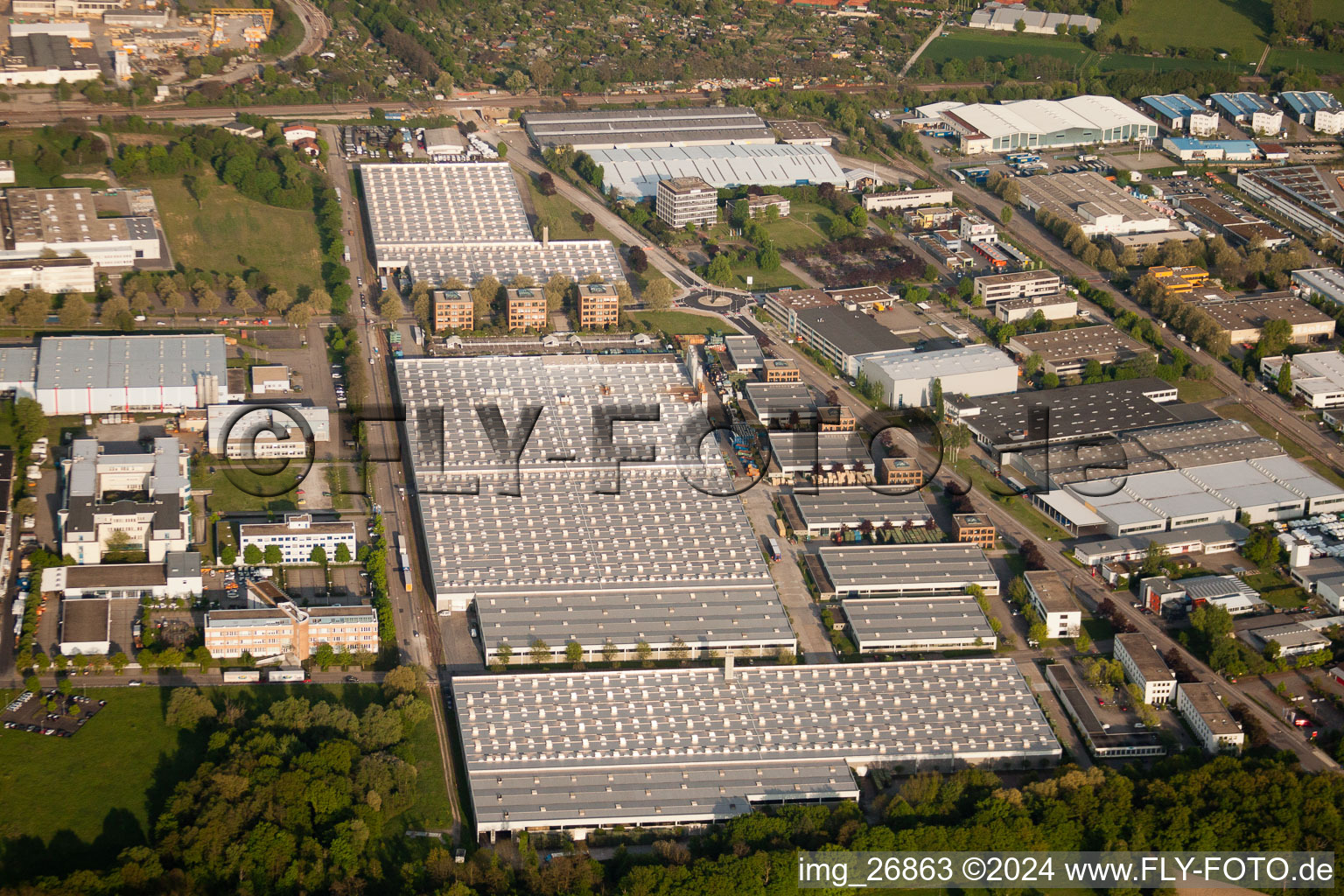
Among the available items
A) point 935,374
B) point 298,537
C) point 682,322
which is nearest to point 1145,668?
point 935,374

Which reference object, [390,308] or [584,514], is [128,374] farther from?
[584,514]

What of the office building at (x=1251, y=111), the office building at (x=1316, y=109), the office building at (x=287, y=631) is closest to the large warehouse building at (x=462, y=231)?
the office building at (x=287, y=631)

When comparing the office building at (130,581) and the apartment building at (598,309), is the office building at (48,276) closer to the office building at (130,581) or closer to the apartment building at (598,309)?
the apartment building at (598,309)

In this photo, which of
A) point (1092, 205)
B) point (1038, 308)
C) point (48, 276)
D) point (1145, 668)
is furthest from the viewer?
point (1092, 205)

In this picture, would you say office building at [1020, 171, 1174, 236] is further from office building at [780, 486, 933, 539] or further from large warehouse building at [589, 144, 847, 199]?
office building at [780, 486, 933, 539]

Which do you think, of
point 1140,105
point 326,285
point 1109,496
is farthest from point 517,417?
point 1140,105

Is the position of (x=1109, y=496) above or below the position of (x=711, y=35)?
below

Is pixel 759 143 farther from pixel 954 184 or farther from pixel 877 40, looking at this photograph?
pixel 877 40
